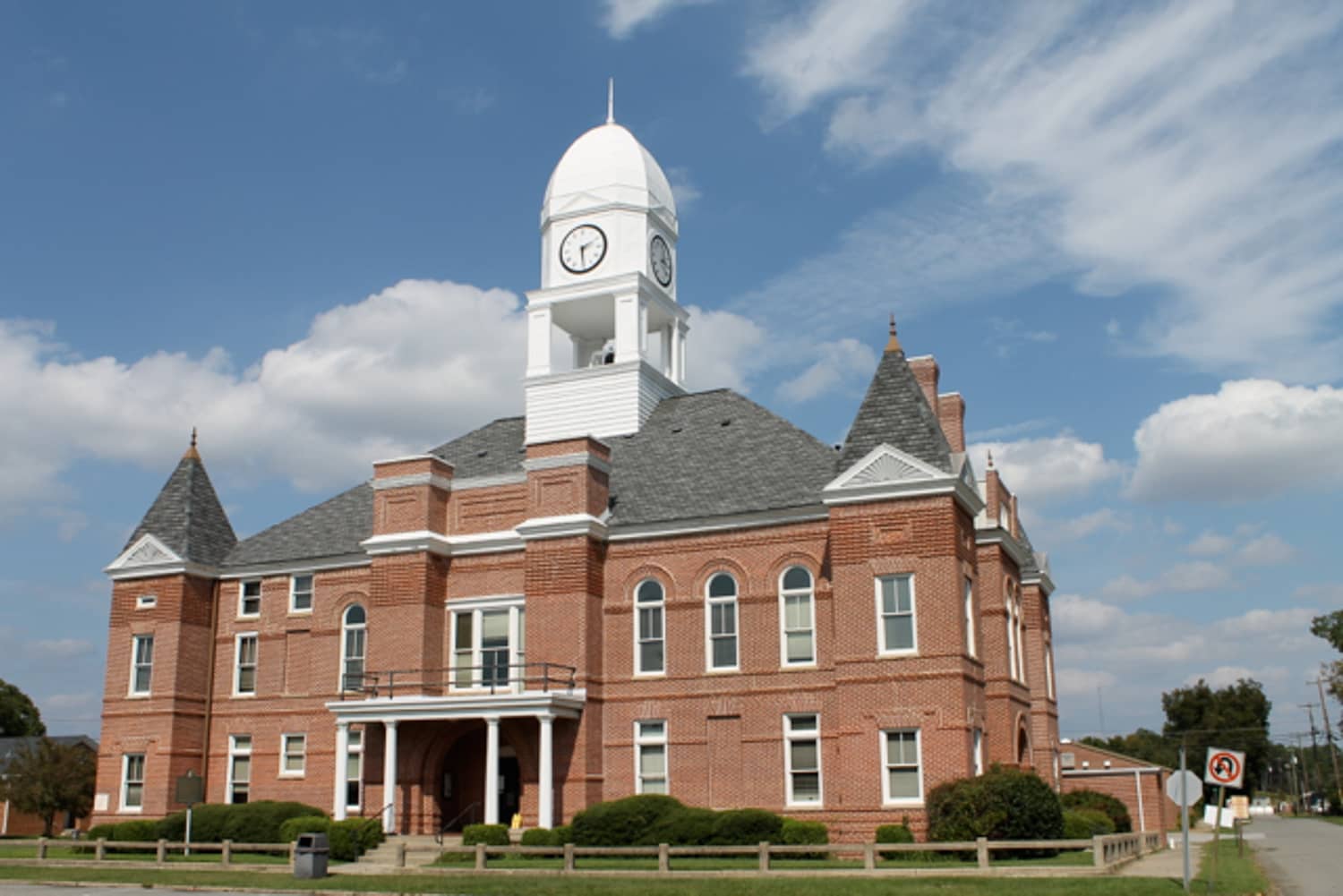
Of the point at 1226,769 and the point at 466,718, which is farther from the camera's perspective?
the point at 466,718

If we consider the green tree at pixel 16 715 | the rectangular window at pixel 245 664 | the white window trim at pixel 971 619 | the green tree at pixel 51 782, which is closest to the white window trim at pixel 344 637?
the rectangular window at pixel 245 664

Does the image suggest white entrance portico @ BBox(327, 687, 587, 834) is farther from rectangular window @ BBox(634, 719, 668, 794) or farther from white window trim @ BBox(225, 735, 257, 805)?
white window trim @ BBox(225, 735, 257, 805)

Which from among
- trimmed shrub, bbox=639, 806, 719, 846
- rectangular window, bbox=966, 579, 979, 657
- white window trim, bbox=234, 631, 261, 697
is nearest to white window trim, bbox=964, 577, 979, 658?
rectangular window, bbox=966, 579, 979, 657

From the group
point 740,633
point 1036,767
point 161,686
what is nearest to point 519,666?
point 740,633

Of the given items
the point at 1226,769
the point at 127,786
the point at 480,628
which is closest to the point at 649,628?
the point at 480,628

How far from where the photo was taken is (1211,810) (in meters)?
27.3

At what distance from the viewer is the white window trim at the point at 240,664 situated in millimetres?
40625

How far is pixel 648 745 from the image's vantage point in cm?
3456

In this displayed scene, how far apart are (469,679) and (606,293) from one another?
14.3 meters

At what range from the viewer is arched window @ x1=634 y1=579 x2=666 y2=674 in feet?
115

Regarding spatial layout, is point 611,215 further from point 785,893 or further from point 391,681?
point 785,893

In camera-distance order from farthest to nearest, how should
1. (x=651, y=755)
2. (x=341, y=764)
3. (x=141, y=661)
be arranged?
(x=141, y=661) → (x=341, y=764) → (x=651, y=755)

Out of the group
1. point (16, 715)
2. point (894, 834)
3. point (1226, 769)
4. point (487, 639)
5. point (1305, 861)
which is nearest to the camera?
point (1226, 769)

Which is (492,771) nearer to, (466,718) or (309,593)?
(466,718)
